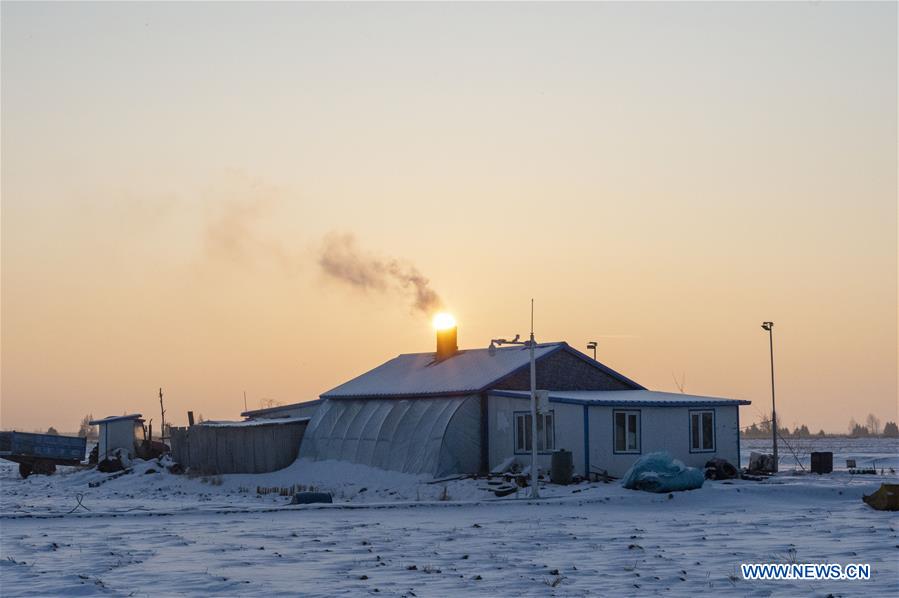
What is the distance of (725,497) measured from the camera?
37.8 meters

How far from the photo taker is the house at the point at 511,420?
149 feet

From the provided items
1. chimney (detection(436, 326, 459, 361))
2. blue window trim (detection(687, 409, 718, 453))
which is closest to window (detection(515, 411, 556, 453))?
blue window trim (detection(687, 409, 718, 453))

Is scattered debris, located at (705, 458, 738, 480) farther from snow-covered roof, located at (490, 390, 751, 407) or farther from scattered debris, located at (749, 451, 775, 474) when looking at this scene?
scattered debris, located at (749, 451, 775, 474)

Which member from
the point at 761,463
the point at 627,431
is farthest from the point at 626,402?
the point at 761,463

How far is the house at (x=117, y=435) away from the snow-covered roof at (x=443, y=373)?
501 inches

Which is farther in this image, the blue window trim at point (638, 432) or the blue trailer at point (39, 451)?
the blue trailer at point (39, 451)

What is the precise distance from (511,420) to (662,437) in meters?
6.03

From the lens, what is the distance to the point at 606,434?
45.2m

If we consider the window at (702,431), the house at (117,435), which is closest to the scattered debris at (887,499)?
the window at (702,431)

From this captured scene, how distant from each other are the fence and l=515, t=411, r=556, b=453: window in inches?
534

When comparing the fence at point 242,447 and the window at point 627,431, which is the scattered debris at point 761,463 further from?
the fence at point 242,447

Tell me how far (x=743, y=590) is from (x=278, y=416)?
4715cm

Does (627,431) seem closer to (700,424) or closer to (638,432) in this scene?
(638,432)

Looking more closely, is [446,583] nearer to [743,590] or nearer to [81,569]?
[743,590]
